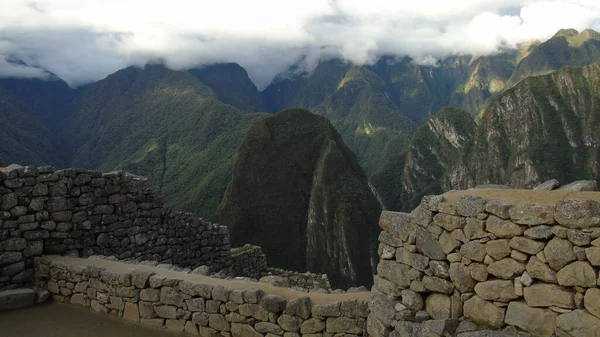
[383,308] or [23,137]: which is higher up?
[23,137]

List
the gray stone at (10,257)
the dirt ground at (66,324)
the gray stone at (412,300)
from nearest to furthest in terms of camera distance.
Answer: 1. the gray stone at (412,300)
2. the dirt ground at (66,324)
3. the gray stone at (10,257)

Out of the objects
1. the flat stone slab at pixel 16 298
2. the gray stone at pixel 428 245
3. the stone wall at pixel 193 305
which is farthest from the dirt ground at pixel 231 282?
the gray stone at pixel 428 245

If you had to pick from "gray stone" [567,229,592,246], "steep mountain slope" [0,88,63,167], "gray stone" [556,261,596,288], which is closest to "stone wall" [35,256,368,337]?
"gray stone" [556,261,596,288]

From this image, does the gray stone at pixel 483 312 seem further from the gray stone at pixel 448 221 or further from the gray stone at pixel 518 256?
the gray stone at pixel 448 221

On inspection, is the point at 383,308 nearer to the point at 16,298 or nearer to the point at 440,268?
the point at 440,268

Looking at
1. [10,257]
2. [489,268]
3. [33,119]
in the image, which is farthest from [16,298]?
[33,119]
